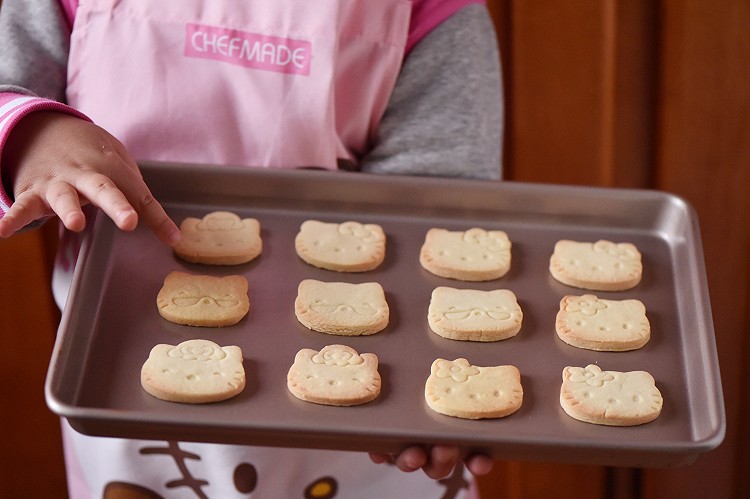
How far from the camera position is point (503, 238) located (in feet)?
2.92

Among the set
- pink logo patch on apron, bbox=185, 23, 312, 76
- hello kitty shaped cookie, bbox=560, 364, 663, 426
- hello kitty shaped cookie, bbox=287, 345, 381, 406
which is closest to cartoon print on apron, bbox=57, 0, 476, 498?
pink logo patch on apron, bbox=185, 23, 312, 76

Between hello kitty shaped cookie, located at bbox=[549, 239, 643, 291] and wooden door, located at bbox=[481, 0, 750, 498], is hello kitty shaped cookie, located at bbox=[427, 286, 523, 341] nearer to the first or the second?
hello kitty shaped cookie, located at bbox=[549, 239, 643, 291]

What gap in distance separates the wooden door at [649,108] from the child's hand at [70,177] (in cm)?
72

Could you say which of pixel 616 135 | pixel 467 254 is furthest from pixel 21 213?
pixel 616 135

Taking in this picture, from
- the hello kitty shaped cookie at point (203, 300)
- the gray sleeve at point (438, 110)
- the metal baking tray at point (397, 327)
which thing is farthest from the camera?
the gray sleeve at point (438, 110)

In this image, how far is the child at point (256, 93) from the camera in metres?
0.87

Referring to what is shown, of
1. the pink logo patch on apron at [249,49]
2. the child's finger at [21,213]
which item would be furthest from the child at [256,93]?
the child's finger at [21,213]

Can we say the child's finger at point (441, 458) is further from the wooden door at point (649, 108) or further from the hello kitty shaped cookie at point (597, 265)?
the wooden door at point (649, 108)

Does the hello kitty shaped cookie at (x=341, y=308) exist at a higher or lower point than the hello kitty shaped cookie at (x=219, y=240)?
lower

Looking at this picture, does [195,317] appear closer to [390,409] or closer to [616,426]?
[390,409]

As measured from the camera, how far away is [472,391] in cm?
72

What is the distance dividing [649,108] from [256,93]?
Result: 0.71 meters

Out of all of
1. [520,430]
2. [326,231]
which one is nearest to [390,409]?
[520,430]

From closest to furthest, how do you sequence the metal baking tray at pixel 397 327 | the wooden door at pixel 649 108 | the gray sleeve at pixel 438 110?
the metal baking tray at pixel 397 327, the gray sleeve at pixel 438 110, the wooden door at pixel 649 108
